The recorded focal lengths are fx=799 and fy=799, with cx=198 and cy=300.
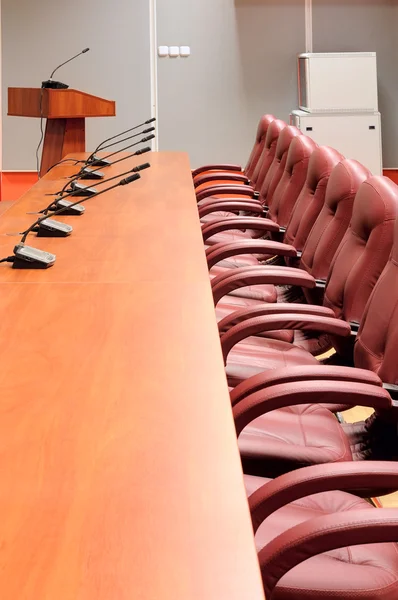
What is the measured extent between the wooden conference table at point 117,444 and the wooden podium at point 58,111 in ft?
9.06

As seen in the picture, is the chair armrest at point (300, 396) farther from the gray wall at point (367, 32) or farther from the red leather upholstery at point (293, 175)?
the gray wall at point (367, 32)

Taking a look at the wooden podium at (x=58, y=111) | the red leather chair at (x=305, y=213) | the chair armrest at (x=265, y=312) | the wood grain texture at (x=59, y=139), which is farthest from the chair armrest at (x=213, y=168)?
the chair armrest at (x=265, y=312)

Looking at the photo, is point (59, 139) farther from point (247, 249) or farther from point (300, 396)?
point (300, 396)

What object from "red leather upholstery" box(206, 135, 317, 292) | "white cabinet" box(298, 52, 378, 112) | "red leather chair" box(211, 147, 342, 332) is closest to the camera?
"red leather chair" box(211, 147, 342, 332)

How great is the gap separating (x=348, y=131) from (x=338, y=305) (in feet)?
16.2

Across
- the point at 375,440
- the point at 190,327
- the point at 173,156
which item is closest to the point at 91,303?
the point at 190,327

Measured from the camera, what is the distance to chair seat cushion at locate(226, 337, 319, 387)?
2.41 meters

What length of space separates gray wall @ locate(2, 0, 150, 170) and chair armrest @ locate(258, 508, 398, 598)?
6817 millimetres

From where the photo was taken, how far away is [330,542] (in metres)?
1.24

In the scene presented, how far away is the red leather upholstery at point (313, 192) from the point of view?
3260 mm

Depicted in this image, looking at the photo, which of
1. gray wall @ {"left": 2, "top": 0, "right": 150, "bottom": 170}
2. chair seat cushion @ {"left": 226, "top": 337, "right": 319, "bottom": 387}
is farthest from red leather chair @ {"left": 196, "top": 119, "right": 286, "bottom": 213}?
gray wall @ {"left": 2, "top": 0, "right": 150, "bottom": 170}

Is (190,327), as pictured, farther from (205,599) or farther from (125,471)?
(205,599)

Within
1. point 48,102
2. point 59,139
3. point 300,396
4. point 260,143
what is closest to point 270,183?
point 260,143

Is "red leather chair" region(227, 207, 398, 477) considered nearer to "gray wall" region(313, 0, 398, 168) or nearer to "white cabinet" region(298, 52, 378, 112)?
"white cabinet" region(298, 52, 378, 112)
